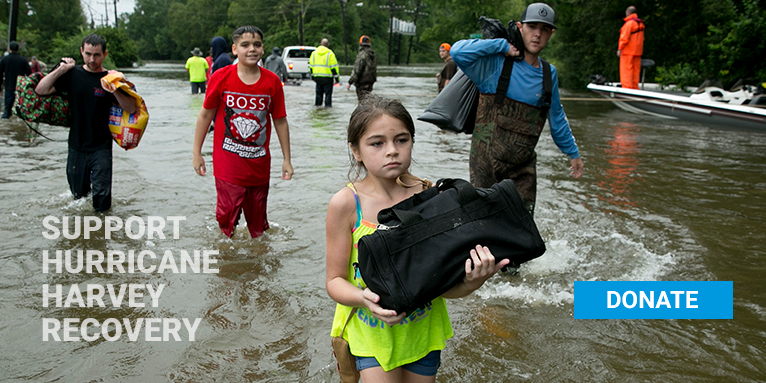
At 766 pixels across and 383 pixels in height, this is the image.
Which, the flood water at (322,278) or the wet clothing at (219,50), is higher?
the wet clothing at (219,50)

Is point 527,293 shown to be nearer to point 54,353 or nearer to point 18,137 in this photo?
point 54,353

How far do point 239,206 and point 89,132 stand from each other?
2116 millimetres

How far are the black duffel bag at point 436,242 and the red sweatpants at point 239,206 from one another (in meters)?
3.44

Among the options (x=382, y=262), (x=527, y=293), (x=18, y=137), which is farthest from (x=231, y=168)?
(x=18, y=137)

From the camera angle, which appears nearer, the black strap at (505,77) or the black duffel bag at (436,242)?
the black duffel bag at (436,242)

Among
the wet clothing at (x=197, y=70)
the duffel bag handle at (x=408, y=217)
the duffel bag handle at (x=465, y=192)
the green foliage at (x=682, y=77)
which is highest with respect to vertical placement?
the green foliage at (x=682, y=77)

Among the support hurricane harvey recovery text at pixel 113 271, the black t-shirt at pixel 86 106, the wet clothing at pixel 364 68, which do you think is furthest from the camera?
the wet clothing at pixel 364 68

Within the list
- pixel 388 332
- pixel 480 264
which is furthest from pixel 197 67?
pixel 480 264

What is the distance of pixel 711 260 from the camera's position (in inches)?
211

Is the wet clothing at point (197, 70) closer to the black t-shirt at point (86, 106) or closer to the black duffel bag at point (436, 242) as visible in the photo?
the black t-shirt at point (86, 106)

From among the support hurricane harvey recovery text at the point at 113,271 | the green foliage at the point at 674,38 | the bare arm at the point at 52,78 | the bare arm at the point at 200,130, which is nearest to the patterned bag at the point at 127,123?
the bare arm at the point at 52,78

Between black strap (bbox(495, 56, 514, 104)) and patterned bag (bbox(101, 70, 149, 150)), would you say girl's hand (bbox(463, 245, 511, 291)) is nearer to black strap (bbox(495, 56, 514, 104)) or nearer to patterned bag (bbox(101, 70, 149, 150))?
black strap (bbox(495, 56, 514, 104))

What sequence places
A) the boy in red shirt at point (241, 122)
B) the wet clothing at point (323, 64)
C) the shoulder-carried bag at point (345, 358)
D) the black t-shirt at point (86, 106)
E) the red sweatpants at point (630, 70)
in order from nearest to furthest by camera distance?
1. the shoulder-carried bag at point (345, 358)
2. the boy in red shirt at point (241, 122)
3. the black t-shirt at point (86, 106)
4. the red sweatpants at point (630, 70)
5. the wet clothing at point (323, 64)

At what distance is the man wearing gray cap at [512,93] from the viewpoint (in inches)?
173
